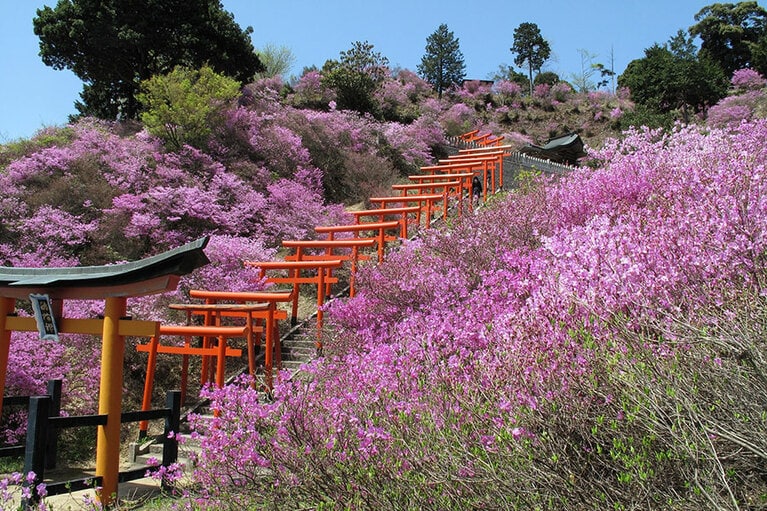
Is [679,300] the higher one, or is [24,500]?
[679,300]

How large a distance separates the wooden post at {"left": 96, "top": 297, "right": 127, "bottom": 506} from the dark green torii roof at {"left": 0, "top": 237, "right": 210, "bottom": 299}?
8.5 inches

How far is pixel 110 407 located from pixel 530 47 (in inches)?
1932

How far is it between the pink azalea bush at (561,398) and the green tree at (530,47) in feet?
152

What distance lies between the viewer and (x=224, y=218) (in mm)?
13094

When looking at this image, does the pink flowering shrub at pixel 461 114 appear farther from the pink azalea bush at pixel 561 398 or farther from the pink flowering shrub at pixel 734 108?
the pink azalea bush at pixel 561 398

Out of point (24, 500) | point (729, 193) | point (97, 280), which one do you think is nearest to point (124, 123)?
point (97, 280)

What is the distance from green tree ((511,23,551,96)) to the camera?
48906 mm

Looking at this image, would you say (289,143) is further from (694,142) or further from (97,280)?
(97,280)

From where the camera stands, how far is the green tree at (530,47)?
48.9 m

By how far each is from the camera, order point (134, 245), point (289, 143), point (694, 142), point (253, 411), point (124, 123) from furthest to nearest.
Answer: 1. point (124, 123)
2. point (289, 143)
3. point (134, 245)
4. point (694, 142)
5. point (253, 411)

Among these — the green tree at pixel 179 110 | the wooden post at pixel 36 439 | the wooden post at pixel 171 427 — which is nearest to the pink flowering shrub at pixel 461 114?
the green tree at pixel 179 110

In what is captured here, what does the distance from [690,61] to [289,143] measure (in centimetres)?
2527

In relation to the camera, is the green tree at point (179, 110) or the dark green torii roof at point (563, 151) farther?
the dark green torii roof at point (563, 151)

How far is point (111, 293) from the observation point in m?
5.15
